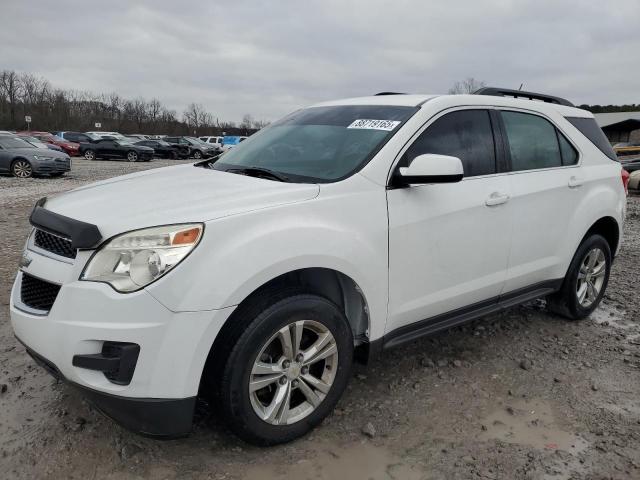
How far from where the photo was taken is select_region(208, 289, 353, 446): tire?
2.28 metres

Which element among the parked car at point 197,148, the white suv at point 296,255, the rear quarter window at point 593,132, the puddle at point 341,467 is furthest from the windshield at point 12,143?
the parked car at point 197,148

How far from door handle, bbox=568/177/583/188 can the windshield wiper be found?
230cm

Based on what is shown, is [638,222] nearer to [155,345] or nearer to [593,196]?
[593,196]

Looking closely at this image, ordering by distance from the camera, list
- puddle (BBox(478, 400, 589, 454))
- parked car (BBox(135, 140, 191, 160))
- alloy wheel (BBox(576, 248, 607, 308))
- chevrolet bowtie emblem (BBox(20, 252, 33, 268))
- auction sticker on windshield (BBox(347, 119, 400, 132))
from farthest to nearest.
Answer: parked car (BBox(135, 140, 191, 160)) → alloy wheel (BBox(576, 248, 607, 308)) → auction sticker on windshield (BBox(347, 119, 400, 132)) → puddle (BBox(478, 400, 589, 454)) → chevrolet bowtie emblem (BBox(20, 252, 33, 268))

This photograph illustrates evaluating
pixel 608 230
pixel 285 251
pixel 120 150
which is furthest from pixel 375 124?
pixel 120 150

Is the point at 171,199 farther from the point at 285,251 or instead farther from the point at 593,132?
the point at 593,132

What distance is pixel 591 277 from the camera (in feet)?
14.2

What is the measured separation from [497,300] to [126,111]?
8570 centimetres

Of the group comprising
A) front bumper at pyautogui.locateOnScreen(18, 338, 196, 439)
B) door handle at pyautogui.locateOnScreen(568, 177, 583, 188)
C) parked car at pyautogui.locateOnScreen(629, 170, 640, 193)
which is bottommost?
parked car at pyautogui.locateOnScreen(629, 170, 640, 193)

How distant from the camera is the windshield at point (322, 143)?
289 centimetres

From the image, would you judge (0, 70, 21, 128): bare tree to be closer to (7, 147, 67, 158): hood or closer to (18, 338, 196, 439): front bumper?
(7, 147, 67, 158): hood

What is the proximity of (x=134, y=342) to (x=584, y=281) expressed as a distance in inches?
146

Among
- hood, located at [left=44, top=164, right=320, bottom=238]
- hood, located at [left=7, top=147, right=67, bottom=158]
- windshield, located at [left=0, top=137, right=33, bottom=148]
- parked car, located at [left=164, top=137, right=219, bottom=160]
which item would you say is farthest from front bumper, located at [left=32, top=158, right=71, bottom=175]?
parked car, located at [left=164, top=137, right=219, bottom=160]

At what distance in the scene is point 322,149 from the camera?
311cm
